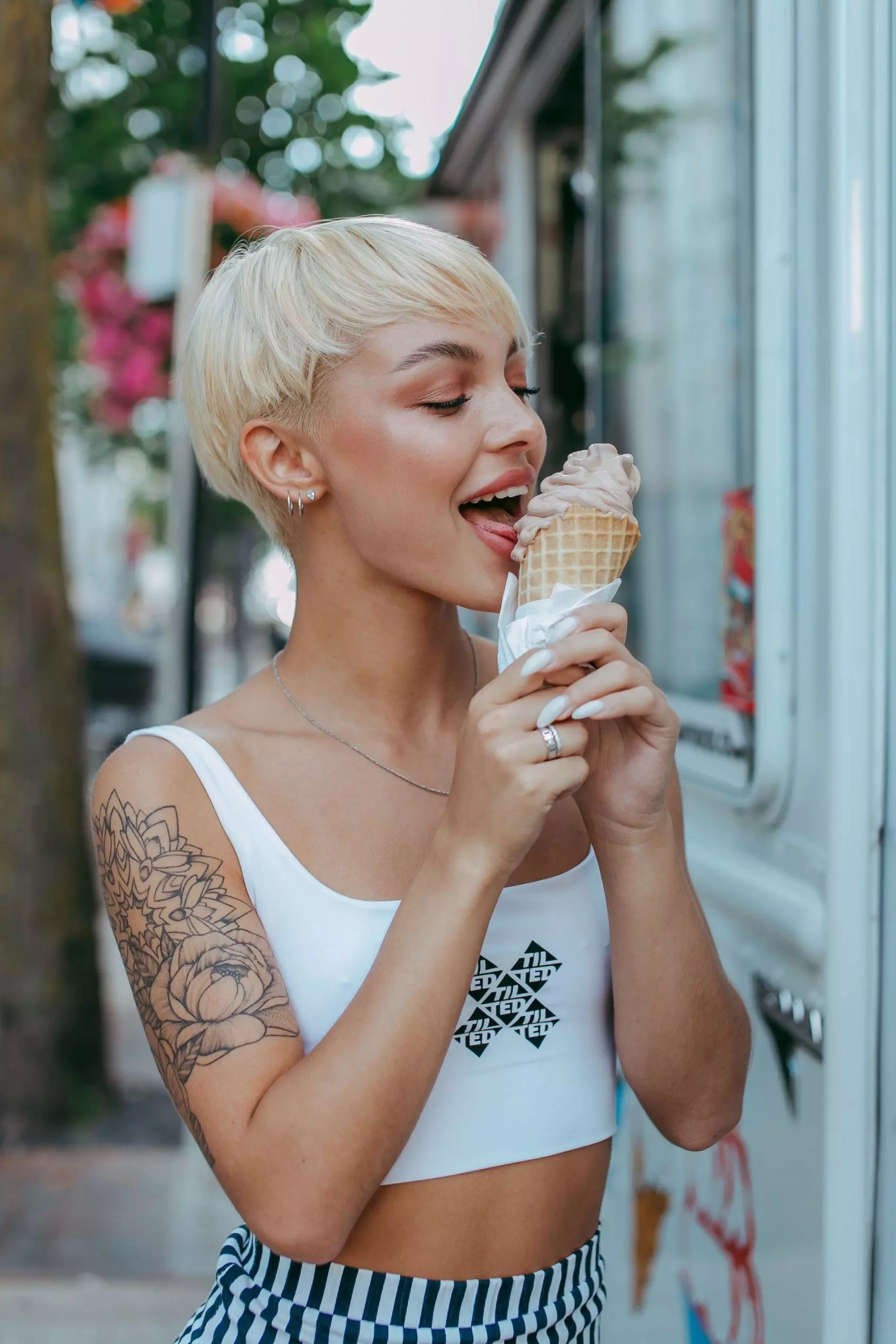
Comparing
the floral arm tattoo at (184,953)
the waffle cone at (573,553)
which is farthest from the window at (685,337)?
the floral arm tattoo at (184,953)

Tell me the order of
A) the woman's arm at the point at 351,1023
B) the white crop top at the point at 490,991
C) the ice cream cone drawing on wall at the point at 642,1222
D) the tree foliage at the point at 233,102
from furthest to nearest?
1. the tree foliage at the point at 233,102
2. the ice cream cone drawing on wall at the point at 642,1222
3. the white crop top at the point at 490,991
4. the woman's arm at the point at 351,1023

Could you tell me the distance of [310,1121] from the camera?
1310 millimetres

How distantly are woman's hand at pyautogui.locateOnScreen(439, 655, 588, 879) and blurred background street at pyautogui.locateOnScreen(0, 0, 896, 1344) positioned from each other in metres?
0.31

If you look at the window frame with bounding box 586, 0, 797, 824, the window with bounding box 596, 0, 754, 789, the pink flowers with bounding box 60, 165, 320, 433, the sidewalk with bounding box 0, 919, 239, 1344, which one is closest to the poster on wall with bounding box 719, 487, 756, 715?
the window with bounding box 596, 0, 754, 789

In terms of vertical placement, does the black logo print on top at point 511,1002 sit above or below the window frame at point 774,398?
below

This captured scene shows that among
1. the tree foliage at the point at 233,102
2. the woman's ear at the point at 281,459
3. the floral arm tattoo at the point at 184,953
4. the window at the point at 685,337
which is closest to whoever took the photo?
the floral arm tattoo at the point at 184,953

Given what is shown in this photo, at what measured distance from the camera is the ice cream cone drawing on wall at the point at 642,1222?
2.41 meters

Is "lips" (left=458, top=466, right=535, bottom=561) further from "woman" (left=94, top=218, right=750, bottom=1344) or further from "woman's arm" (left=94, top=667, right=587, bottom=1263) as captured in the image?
"woman's arm" (left=94, top=667, right=587, bottom=1263)

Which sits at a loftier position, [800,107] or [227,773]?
[800,107]

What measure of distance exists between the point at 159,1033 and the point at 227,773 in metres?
0.32

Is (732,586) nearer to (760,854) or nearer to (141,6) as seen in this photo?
(760,854)

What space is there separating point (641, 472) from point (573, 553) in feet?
5.36

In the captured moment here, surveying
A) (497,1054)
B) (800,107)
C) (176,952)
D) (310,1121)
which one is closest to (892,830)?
(497,1054)

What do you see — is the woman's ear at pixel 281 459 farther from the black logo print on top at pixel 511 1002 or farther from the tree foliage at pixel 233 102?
the tree foliage at pixel 233 102
